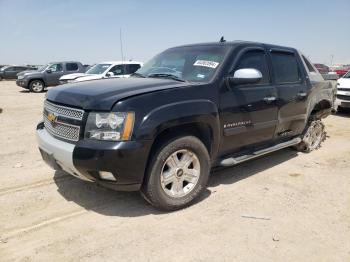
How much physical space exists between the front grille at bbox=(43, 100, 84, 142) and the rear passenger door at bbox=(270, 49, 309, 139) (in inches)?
111

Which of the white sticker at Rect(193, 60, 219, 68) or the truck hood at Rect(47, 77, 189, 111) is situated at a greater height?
the white sticker at Rect(193, 60, 219, 68)

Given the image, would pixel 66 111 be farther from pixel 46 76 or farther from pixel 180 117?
pixel 46 76

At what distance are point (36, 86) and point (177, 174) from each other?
17862 millimetres

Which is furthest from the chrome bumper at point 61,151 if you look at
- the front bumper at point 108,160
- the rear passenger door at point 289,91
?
the rear passenger door at point 289,91

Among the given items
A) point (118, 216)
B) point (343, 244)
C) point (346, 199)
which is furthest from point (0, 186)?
point (346, 199)

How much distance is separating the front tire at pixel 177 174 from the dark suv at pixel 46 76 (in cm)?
1754

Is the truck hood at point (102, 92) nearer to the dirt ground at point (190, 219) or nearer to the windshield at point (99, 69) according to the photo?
the dirt ground at point (190, 219)

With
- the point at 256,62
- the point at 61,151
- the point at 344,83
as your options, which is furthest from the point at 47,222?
the point at 344,83

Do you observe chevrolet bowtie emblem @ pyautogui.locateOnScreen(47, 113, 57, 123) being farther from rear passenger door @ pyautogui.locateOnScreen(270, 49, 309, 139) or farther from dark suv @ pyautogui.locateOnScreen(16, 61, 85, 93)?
dark suv @ pyautogui.locateOnScreen(16, 61, 85, 93)

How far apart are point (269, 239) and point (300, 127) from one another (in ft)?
9.37

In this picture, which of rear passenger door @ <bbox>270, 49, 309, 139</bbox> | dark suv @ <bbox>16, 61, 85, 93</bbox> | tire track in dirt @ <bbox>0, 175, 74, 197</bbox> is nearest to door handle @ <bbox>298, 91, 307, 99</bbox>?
rear passenger door @ <bbox>270, 49, 309, 139</bbox>

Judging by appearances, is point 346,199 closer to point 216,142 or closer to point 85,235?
point 216,142

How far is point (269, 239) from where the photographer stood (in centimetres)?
325

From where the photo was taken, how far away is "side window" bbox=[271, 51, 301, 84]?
4971 millimetres
